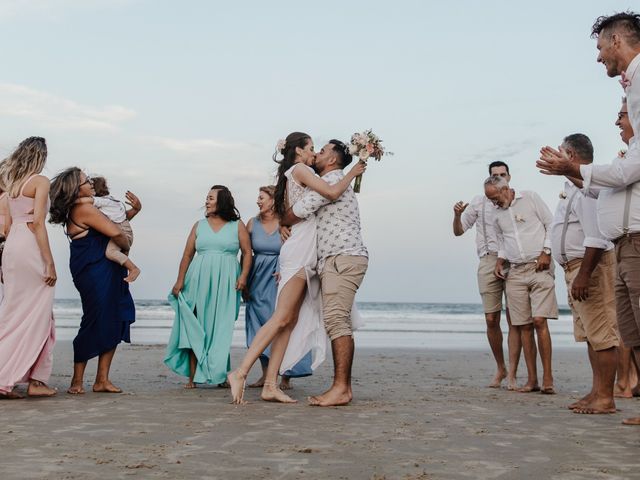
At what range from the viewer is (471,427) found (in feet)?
16.3

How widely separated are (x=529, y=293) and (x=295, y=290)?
2.76 metres

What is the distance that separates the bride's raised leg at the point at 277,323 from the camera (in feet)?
19.7

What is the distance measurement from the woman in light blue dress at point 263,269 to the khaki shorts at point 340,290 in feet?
5.06

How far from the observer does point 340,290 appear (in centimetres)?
603

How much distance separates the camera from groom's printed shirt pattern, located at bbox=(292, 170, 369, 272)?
6086mm

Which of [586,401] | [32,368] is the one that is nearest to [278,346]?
[32,368]

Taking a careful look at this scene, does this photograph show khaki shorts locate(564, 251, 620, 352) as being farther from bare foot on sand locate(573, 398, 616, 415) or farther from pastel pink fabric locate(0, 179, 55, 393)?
pastel pink fabric locate(0, 179, 55, 393)

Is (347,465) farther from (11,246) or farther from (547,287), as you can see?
(547,287)

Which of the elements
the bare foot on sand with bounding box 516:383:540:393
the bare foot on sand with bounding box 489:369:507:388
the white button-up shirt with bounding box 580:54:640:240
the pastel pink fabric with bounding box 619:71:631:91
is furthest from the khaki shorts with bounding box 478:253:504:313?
the pastel pink fabric with bounding box 619:71:631:91

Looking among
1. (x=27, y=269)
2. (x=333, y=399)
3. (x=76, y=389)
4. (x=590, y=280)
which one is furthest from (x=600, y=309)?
(x=27, y=269)

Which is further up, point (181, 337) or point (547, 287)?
point (547, 287)

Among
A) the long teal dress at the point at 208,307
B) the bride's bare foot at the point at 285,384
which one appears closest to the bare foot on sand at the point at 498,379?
the bride's bare foot at the point at 285,384

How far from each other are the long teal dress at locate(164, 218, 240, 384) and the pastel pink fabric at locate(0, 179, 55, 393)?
1.47m

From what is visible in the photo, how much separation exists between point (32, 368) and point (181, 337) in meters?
1.54
